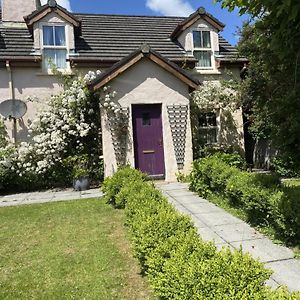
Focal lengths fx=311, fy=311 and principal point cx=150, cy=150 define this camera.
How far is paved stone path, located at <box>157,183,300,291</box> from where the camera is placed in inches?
153

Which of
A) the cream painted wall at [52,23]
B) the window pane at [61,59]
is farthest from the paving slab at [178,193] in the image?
the cream painted wall at [52,23]

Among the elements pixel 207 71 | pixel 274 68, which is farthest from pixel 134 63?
pixel 274 68

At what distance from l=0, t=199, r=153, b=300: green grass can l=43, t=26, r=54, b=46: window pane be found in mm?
7670

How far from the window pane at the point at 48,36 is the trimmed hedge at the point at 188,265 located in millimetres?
10249

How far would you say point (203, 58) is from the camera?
13867mm

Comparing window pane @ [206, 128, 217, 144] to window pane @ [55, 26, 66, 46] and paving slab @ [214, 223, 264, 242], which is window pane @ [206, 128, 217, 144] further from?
paving slab @ [214, 223, 264, 242]

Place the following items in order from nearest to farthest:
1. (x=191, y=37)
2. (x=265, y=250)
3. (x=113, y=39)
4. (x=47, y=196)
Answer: (x=265, y=250), (x=47, y=196), (x=191, y=37), (x=113, y=39)

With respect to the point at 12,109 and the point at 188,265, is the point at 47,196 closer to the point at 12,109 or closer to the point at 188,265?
the point at 12,109

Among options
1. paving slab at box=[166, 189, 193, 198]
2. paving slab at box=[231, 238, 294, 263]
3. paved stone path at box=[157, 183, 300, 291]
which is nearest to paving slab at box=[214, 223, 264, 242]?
paved stone path at box=[157, 183, 300, 291]

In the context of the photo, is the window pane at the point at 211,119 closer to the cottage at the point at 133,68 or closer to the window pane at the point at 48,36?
the cottage at the point at 133,68

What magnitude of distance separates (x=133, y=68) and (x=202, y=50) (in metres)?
4.24

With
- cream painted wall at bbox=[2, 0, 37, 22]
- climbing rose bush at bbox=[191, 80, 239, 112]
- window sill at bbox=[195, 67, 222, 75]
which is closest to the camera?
climbing rose bush at bbox=[191, 80, 239, 112]

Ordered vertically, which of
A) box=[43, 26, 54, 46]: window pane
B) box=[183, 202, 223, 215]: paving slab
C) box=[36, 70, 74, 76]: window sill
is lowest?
box=[183, 202, 223, 215]: paving slab

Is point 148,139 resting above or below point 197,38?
below
